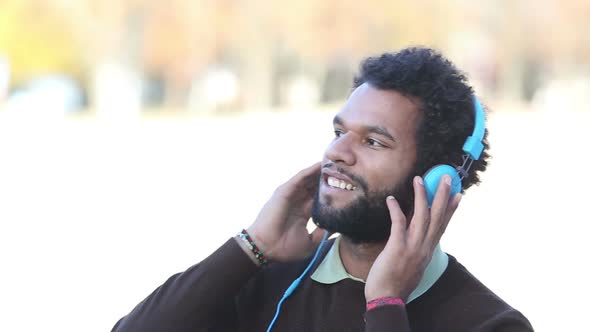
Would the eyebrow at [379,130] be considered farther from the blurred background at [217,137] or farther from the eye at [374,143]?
the blurred background at [217,137]

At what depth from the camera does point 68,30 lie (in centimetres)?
3912

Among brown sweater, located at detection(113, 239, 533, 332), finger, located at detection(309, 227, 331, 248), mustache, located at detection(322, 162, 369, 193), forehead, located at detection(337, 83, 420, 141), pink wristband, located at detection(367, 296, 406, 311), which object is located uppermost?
forehead, located at detection(337, 83, 420, 141)

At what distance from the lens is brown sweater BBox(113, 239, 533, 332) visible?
2689 millimetres

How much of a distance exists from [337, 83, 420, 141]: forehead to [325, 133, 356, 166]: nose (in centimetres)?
5

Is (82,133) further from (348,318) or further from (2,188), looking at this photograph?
(348,318)

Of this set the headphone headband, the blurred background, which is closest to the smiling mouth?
the headphone headband

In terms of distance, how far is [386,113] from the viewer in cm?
279

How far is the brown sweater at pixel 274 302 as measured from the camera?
2.69 metres

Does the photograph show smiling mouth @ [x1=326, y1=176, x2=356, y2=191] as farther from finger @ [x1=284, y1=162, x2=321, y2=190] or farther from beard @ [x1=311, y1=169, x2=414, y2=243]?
finger @ [x1=284, y1=162, x2=321, y2=190]

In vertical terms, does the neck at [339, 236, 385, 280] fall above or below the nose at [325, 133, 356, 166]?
below

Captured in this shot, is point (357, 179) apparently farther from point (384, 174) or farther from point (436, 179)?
point (436, 179)

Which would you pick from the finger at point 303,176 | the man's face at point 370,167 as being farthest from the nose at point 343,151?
the finger at point 303,176

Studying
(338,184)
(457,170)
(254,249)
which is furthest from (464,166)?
(254,249)

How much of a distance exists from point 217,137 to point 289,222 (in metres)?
19.1
